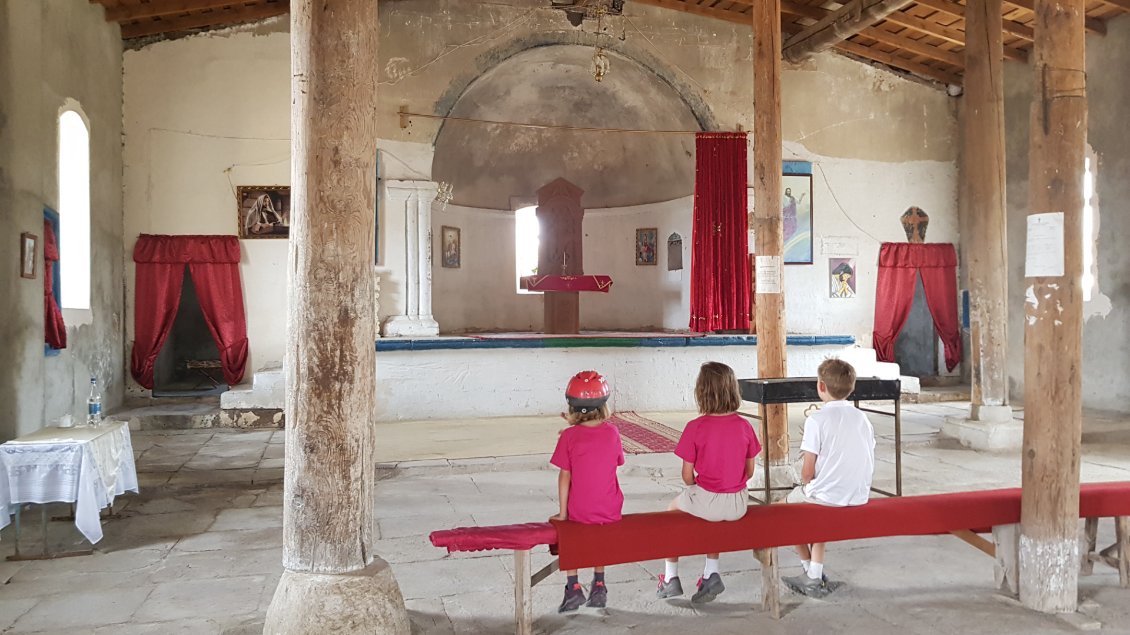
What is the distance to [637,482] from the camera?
6188mm

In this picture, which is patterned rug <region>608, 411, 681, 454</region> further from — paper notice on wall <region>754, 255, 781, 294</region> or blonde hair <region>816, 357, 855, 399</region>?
blonde hair <region>816, 357, 855, 399</region>

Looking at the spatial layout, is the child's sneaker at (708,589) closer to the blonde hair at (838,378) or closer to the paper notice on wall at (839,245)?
the blonde hair at (838,378)

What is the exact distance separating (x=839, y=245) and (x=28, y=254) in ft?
30.7

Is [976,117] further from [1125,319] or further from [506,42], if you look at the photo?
[506,42]

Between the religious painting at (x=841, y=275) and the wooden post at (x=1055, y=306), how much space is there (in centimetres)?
787

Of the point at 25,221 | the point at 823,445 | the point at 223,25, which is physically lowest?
the point at 823,445

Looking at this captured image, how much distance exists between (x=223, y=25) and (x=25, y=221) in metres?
4.43

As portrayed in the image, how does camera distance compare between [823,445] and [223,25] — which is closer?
[823,445]

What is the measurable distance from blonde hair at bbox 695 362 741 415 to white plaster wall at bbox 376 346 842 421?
6161mm

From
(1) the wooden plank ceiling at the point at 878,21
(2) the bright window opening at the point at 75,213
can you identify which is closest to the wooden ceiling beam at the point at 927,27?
(1) the wooden plank ceiling at the point at 878,21

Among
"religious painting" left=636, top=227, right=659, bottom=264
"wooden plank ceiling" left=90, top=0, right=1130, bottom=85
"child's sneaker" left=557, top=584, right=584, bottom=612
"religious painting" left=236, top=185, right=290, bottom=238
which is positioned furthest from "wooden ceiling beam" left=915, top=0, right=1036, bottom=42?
"child's sneaker" left=557, top=584, right=584, bottom=612

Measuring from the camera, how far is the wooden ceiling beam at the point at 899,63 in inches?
433

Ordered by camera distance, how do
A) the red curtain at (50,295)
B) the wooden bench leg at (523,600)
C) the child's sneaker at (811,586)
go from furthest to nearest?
the red curtain at (50,295)
the child's sneaker at (811,586)
the wooden bench leg at (523,600)

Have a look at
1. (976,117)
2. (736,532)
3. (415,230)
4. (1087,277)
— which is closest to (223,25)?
(415,230)
